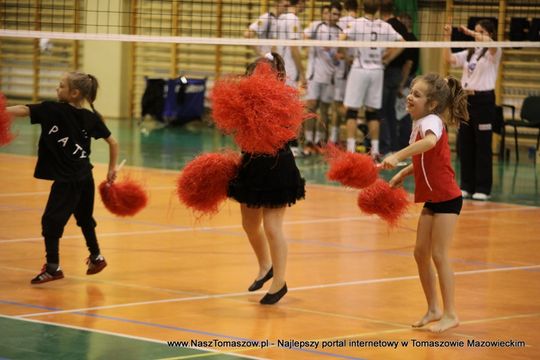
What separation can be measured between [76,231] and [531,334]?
5042 millimetres

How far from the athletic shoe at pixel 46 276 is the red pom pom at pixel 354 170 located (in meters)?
2.16

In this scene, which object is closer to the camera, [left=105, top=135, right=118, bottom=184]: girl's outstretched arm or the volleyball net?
[left=105, top=135, right=118, bottom=184]: girl's outstretched arm

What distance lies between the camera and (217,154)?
8.12m

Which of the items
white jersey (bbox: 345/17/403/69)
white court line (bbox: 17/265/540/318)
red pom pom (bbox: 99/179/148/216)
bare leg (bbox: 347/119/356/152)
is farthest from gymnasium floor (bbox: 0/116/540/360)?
white jersey (bbox: 345/17/403/69)

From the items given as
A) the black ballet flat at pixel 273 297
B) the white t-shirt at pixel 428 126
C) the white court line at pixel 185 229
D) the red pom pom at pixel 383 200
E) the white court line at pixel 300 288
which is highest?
the white t-shirt at pixel 428 126

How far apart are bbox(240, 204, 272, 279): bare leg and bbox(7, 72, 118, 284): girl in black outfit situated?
3.91 ft

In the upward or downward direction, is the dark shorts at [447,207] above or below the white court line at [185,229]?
above

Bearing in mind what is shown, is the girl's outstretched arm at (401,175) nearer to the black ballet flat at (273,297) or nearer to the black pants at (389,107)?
the black ballet flat at (273,297)

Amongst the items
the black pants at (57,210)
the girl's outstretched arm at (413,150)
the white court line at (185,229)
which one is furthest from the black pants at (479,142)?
the girl's outstretched arm at (413,150)

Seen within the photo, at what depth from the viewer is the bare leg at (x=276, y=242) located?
310 inches

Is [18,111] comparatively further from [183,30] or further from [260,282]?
[183,30]

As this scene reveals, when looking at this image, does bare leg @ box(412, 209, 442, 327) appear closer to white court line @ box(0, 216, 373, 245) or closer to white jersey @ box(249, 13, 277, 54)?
white court line @ box(0, 216, 373, 245)

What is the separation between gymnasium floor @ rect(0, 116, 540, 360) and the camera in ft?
21.8

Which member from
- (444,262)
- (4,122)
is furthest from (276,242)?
(4,122)
